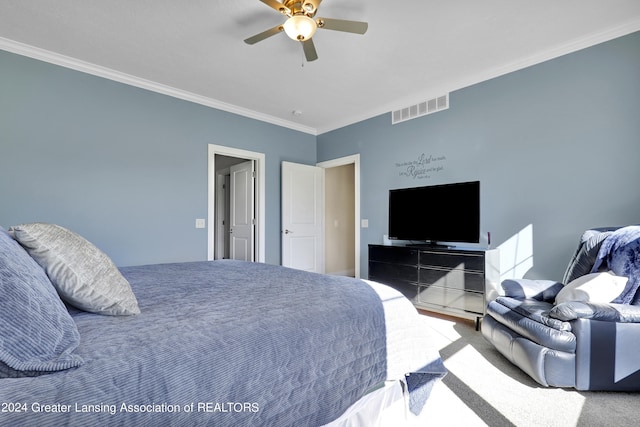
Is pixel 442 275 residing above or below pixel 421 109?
below

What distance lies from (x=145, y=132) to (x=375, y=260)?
3.15 metres

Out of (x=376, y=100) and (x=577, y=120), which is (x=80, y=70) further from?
(x=577, y=120)

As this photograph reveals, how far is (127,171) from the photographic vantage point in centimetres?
340

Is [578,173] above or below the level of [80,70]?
below

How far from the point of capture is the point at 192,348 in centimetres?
82

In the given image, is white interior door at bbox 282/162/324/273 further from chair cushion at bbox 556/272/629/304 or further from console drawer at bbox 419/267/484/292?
chair cushion at bbox 556/272/629/304

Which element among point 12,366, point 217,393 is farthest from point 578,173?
point 12,366

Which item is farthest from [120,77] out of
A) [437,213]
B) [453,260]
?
[453,260]

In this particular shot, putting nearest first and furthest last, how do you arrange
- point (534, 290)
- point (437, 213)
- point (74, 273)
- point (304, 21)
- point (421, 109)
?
point (74, 273) → point (304, 21) → point (534, 290) → point (437, 213) → point (421, 109)

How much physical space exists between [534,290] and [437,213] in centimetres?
139

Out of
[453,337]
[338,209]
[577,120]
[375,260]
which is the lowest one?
[453,337]

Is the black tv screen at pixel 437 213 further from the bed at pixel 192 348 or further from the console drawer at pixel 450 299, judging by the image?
the bed at pixel 192 348

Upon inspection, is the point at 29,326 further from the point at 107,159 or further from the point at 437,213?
the point at 437,213

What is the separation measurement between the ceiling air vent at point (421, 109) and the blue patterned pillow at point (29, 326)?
13.0 feet
